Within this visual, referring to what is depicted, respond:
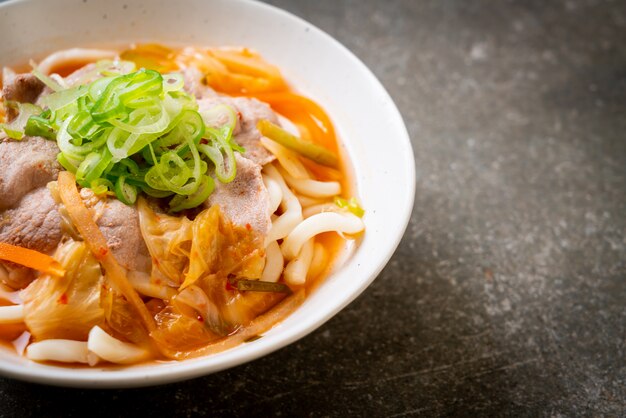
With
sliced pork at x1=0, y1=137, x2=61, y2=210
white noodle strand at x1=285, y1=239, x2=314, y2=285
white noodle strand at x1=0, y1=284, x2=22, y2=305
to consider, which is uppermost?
sliced pork at x1=0, y1=137, x2=61, y2=210

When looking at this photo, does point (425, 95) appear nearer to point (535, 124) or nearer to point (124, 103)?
point (535, 124)

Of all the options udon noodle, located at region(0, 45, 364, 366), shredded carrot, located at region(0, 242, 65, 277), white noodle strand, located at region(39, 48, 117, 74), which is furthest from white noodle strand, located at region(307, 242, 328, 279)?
white noodle strand, located at region(39, 48, 117, 74)

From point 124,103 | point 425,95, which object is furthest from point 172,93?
point 425,95

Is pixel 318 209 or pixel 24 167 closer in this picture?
pixel 24 167

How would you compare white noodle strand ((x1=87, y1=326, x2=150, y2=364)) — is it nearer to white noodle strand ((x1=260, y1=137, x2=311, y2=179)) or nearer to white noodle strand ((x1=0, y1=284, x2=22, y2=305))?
white noodle strand ((x1=0, y1=284, x2=22, y2=305))

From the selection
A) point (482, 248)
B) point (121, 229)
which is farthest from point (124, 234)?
point (482, 248)

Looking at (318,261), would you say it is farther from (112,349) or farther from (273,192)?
(112,349)

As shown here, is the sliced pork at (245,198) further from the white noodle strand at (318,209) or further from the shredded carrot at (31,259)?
the shredded carrot at (31,259)

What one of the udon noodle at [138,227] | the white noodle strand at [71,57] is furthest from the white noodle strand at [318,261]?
the white noodle strand at [71,57]
